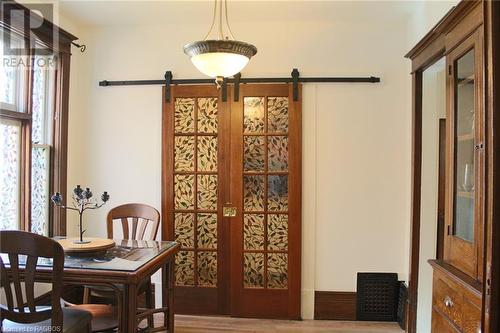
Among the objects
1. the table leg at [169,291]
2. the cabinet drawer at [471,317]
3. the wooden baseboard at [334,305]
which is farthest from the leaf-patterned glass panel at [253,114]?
the cabinet drawer at [471,317]

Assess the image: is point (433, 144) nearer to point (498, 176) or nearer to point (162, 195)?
point (498, 176)

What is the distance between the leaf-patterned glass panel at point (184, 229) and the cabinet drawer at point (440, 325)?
2.28 meters

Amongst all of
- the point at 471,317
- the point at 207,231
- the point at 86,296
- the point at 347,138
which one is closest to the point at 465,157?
the point at 471,317

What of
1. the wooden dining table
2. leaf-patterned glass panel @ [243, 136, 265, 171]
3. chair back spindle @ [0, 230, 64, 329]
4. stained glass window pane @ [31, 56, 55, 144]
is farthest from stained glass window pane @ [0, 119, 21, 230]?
leaf-patterned glass panel @ [243, 136, 265, 171]

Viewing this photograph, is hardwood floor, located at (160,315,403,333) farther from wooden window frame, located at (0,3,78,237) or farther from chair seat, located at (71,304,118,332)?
wooden window frame, located at (0,3,78,237)

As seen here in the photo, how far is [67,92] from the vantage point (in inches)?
147

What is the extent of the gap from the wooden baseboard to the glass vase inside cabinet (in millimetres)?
1739

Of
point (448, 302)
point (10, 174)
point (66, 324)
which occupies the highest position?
point (10, 174)

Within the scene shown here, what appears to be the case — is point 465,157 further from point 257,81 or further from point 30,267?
point 30,267

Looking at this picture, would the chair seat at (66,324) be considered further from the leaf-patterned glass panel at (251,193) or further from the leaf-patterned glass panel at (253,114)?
the leaf-patterned glass panel at (253,114)

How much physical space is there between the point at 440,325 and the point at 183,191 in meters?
2.49

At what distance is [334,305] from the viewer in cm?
376

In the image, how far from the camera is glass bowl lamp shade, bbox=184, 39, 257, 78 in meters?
2.43

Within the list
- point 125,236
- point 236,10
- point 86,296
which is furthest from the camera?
point 236,10
